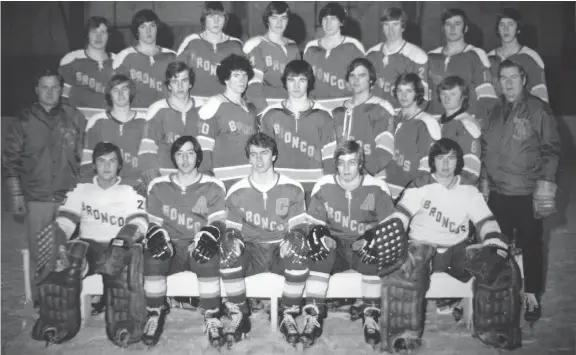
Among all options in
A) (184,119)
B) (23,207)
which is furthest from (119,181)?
(23,207)

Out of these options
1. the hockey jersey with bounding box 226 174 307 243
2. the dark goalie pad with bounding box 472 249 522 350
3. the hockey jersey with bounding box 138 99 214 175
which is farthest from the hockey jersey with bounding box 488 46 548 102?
the hockey jersey with bounding box 138 99 214 175

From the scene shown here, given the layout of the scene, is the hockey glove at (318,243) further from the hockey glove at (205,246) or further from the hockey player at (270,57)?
the hockey player at (270,57)

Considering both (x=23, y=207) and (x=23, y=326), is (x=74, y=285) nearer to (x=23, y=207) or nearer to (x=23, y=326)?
(x=23, y=326)

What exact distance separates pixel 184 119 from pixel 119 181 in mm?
501

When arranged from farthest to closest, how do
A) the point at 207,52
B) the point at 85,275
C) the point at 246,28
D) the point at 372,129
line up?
the point at 246,28 < the point at 207,52 < the point at 372,129 < the point at 85,275

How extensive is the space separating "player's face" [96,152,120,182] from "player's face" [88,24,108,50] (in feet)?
2.99

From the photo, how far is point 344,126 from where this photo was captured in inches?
109

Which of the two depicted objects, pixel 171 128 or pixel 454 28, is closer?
pixel 171 128

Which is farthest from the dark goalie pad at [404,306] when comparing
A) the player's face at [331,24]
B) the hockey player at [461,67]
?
the player's face at [331,24]

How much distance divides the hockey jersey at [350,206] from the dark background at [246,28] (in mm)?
1593

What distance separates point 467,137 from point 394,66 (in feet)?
2.10

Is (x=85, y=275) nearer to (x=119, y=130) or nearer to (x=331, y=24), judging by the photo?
(x=119, y=130)

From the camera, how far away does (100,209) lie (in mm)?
2521

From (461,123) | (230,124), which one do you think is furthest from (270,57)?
(461,123)
